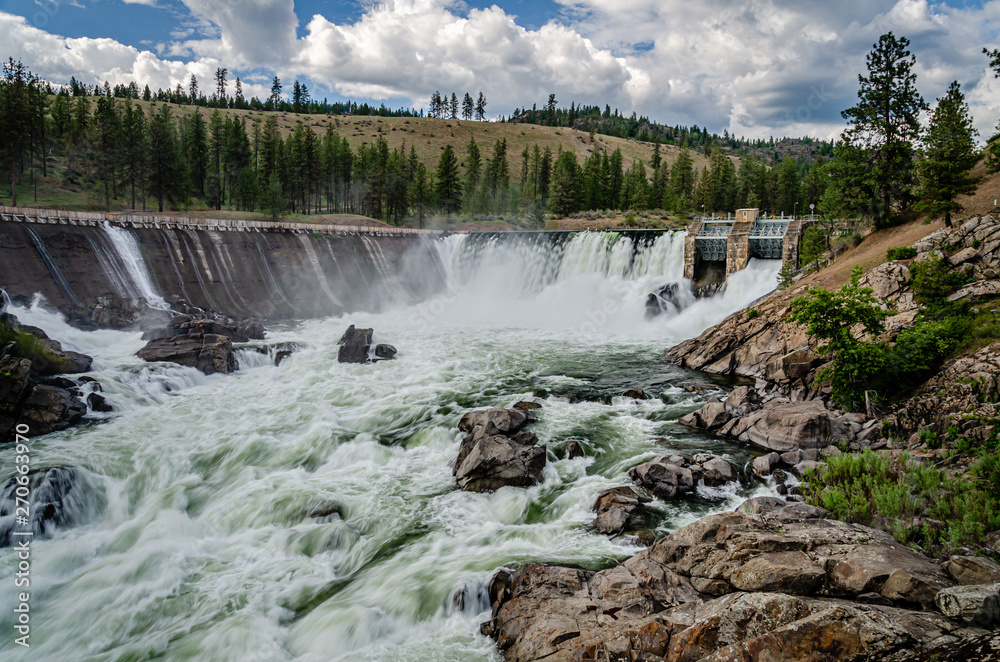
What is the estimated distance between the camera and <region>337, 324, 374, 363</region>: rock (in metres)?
25.8

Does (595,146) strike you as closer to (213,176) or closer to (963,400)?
(213,176)

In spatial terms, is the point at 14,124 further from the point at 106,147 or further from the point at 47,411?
the point at 47,411

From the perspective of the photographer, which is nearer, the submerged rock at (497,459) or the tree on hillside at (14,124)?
the submerged rock at (497,459)

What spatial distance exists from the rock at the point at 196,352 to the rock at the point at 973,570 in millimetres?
25225

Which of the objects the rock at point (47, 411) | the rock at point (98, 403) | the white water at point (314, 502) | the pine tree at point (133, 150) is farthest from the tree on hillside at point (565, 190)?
the rock at point (47, 411)

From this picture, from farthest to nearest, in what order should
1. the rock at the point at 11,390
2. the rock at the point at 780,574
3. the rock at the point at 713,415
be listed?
the rock at the point at 713,415 < the rock at the point at 11,390 < the rock at the point at 780,574

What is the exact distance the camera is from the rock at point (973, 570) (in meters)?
6.67

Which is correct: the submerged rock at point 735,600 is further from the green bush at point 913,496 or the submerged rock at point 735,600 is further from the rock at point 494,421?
the rock at point 494,421

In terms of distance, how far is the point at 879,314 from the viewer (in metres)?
15.5

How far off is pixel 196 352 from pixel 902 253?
30649 millimetres

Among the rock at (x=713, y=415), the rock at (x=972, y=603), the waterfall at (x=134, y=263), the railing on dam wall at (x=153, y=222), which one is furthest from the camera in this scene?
the waterfall at (x=134, y=263)

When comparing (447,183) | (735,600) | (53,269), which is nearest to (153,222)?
(53,269)

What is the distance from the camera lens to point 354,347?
26.3 meters

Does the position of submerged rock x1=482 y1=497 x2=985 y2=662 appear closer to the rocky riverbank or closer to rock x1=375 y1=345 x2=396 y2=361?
the rocky riverbank
